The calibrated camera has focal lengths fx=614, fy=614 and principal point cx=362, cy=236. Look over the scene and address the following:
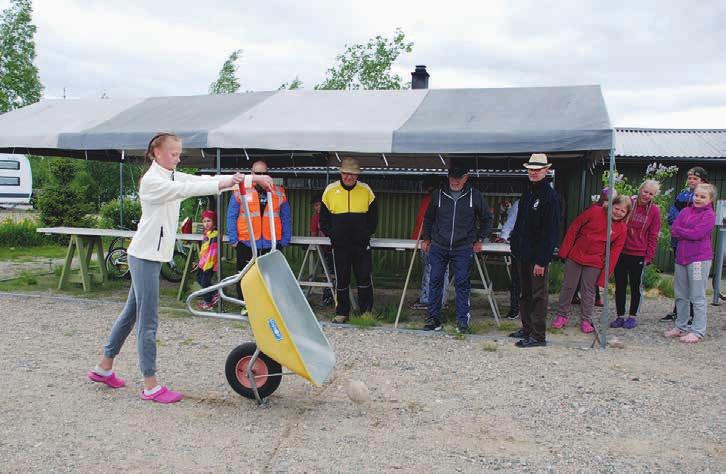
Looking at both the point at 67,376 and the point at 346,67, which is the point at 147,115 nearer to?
the point at 67,376

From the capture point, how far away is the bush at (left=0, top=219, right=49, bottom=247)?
13.8 meters

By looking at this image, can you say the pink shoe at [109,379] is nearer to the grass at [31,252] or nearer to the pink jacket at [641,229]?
the pink jacket at [641,229]

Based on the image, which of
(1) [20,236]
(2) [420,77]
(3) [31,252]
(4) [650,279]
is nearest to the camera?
(4) [650,279]

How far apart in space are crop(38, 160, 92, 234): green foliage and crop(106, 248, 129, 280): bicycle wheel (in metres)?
4.87

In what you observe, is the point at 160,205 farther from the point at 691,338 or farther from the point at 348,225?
the point at 691,338

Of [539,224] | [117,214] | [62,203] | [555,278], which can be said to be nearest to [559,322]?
[539,224]

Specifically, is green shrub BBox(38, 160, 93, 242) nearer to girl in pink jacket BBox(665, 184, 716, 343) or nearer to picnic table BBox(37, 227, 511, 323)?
picnic table BBox(37, 227, 511, 323)

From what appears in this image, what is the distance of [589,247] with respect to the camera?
6020 millimetres

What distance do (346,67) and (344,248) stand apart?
20532 millimetres

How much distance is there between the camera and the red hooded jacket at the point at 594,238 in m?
5.96

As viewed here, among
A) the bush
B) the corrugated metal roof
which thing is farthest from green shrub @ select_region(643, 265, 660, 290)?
the bush

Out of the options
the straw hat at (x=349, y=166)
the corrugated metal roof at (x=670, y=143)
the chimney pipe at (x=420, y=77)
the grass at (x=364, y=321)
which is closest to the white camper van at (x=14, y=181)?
the chimney pipe at (x=420, y=77)

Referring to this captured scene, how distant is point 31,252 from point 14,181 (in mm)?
9974

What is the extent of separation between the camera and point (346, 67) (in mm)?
25688
